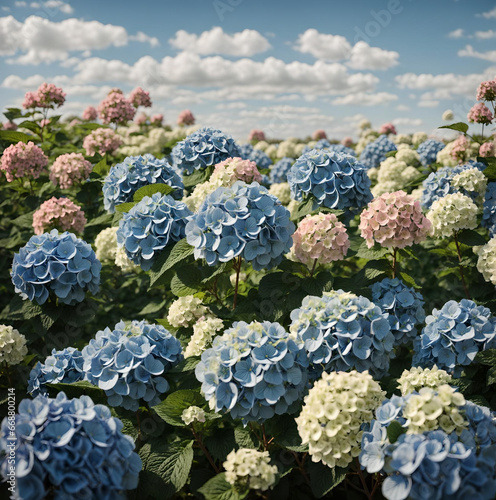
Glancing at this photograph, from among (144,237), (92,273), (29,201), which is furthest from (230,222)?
(29,201)

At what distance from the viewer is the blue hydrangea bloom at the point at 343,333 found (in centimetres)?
246

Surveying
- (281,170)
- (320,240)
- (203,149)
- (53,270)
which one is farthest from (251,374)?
(281,170)

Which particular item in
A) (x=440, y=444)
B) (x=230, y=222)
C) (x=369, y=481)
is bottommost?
(x=369, y=481)

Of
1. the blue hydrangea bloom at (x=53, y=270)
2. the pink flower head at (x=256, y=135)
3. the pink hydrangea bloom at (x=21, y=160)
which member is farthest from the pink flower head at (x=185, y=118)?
the blue hydrangea bloom at (x=53, y=270)

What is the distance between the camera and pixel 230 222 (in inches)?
107

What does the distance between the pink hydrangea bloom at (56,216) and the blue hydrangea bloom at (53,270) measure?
1305 millimetres

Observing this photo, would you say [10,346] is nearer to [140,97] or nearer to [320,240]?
[320,240]

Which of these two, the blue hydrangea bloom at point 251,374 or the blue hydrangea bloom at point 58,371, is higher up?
Result: the blue hydrangea bloom at point 251,374

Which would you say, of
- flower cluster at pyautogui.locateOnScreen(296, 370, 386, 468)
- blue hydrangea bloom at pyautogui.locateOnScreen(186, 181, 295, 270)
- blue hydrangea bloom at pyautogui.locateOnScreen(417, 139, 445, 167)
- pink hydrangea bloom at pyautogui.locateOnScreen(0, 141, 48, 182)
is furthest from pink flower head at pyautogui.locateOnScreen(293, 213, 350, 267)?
blue hydrangea bloom at pyautogui.locateOnScreen(417, 139, 445, 167)

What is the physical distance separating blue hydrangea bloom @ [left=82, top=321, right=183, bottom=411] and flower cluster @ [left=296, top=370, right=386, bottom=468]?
0.87m

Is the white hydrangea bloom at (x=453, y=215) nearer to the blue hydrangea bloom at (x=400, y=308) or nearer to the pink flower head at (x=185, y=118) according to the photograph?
the blue hydrangea bloom at (x=400, y=308)

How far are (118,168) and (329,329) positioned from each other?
2.40 metres

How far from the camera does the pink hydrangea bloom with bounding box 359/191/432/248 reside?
3219 mm

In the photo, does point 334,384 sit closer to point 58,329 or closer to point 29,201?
point 58,329
